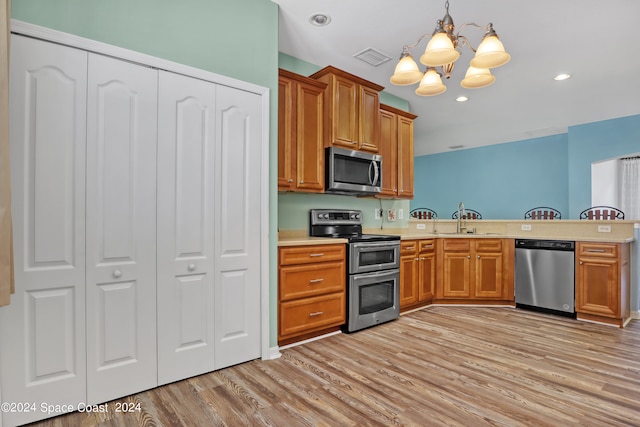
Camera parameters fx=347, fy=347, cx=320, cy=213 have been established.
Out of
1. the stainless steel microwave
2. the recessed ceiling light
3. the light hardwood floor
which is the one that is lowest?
the light hardwood floor

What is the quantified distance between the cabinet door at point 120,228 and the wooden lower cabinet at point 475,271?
3455 mm

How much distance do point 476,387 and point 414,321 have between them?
1467mm

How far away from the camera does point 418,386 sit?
2242 mm

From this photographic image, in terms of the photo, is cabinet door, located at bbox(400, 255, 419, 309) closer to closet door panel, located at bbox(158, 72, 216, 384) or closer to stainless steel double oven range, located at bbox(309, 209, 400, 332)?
stainless steel double oven range, located at bbox(309, 209, 400, 332)

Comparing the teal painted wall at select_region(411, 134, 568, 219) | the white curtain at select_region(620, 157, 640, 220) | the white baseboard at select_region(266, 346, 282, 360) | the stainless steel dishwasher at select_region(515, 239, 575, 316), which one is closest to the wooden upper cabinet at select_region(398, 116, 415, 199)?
the stainless steel dishwasher at select_region(515, 239, 575, 316)

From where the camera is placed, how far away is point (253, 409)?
6.43 feet

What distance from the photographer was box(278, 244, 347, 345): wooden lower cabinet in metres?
2.85

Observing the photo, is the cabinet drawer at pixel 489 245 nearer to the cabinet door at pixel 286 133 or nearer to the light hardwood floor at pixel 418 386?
the light hardwood floor at pixel 418 386

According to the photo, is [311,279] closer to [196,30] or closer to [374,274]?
[374,274]

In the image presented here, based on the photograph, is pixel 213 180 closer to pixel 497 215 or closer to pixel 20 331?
pixel 20 331

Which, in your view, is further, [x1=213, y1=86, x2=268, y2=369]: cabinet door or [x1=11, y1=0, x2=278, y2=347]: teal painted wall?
[x1=213, y1=86, x2=268, y2=369]: cabinet door

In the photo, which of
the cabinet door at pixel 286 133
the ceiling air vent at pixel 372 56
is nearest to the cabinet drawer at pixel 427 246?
the cabinet door at pixel 286 133

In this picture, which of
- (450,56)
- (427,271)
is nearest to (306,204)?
(427,271)

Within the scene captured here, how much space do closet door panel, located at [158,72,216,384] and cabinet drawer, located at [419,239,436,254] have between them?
2.68m
